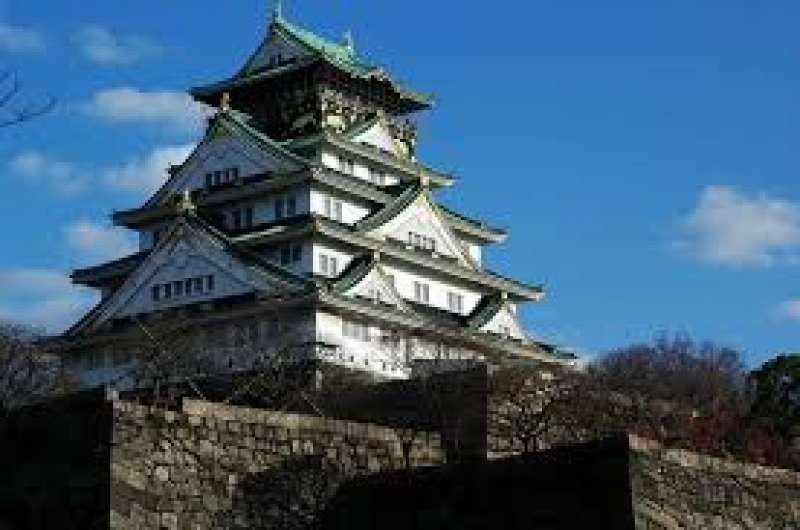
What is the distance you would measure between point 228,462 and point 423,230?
53048 millimetres

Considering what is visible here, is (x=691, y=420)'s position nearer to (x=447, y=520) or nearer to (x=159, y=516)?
(x=447, y=520)

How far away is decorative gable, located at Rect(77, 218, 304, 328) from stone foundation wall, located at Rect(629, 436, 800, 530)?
1828 inches

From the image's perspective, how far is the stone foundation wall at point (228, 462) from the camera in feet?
41.4

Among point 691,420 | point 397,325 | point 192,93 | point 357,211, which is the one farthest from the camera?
point 192,93

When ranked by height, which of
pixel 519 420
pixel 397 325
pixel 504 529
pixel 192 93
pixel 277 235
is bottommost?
pixel 504 529

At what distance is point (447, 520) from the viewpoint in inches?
526

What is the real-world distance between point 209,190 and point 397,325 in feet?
40.7

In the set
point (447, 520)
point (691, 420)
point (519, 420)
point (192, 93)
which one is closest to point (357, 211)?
point (192, 93)

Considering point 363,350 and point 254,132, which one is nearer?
point 363,350

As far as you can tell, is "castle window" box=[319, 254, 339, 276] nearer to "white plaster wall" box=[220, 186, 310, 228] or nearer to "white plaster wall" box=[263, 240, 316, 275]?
"white plaster wall" box=[263, 240, 316, 275]

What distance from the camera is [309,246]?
202 feet

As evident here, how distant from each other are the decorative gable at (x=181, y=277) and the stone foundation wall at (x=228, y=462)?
4566 centimetres

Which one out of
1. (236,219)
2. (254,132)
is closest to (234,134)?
(254,132)

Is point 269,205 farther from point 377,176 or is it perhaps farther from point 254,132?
point 377,176
